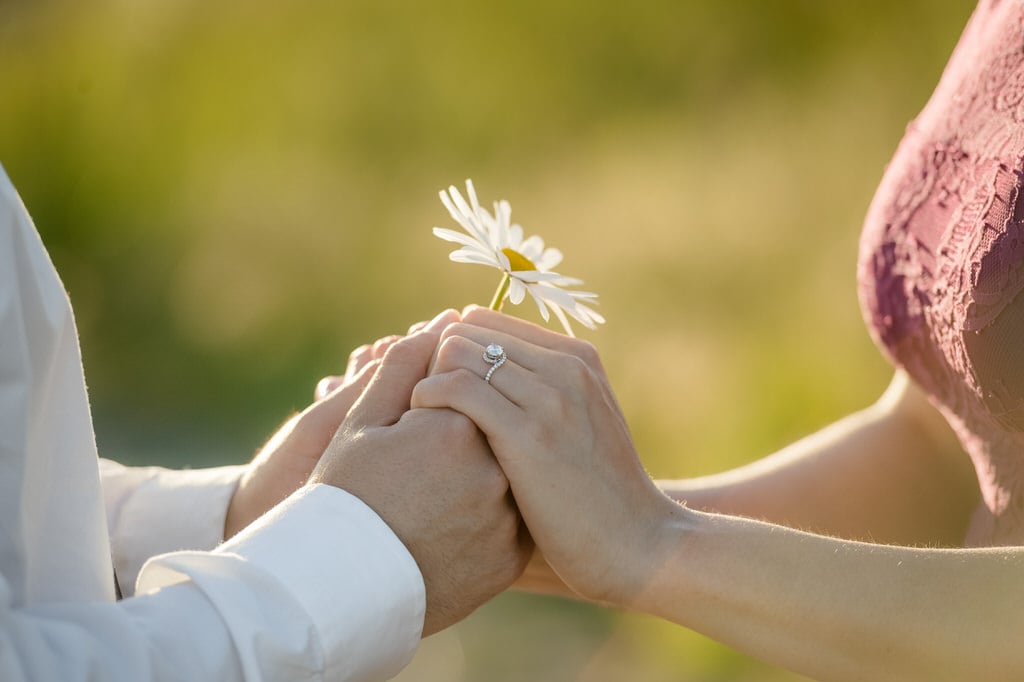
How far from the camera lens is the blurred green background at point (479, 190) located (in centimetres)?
338

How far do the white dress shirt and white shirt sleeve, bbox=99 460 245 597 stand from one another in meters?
0.33

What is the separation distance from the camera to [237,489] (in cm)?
113

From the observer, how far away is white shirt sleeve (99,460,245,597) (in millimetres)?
1120

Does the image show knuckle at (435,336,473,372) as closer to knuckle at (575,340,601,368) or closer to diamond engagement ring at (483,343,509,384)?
diamond engagement ring at (483,343,509,384)

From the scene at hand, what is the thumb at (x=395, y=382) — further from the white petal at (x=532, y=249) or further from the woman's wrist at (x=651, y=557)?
the woman's wrist at (x=651, y=557)

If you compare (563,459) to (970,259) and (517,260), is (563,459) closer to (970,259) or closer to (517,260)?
(517,260)

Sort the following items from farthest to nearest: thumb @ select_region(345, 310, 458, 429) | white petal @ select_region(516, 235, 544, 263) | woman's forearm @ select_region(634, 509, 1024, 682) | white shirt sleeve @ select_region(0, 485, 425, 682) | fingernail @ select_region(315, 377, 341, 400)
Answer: fingernail @ select_region(315, 377, 341, 400) < white petal @ select_region(516, 235, 544, 263) < thumb @ select_region(345, 310, 458, 429) < woman's forearm @ select_region(634, 509, 1024, 682) < white shirt sleeve @ select_region(0, 485, 425, 682)

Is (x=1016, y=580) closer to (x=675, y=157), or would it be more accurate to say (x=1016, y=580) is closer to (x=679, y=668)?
(x=679, y=668)

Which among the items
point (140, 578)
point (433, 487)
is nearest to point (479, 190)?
point (433, 487)

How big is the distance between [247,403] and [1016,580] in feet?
12.4

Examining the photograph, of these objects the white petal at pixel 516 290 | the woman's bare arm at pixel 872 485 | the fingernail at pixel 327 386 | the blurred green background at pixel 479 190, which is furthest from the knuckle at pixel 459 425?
the blurred green background at pixel 479 190

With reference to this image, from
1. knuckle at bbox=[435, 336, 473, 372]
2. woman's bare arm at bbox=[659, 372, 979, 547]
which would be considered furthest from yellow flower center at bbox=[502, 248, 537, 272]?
woman's bare arm at bbox=[659, 372, 979, 547]

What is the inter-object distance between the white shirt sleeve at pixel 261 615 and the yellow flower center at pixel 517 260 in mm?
305

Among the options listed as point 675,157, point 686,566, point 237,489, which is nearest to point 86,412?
point 237,489
